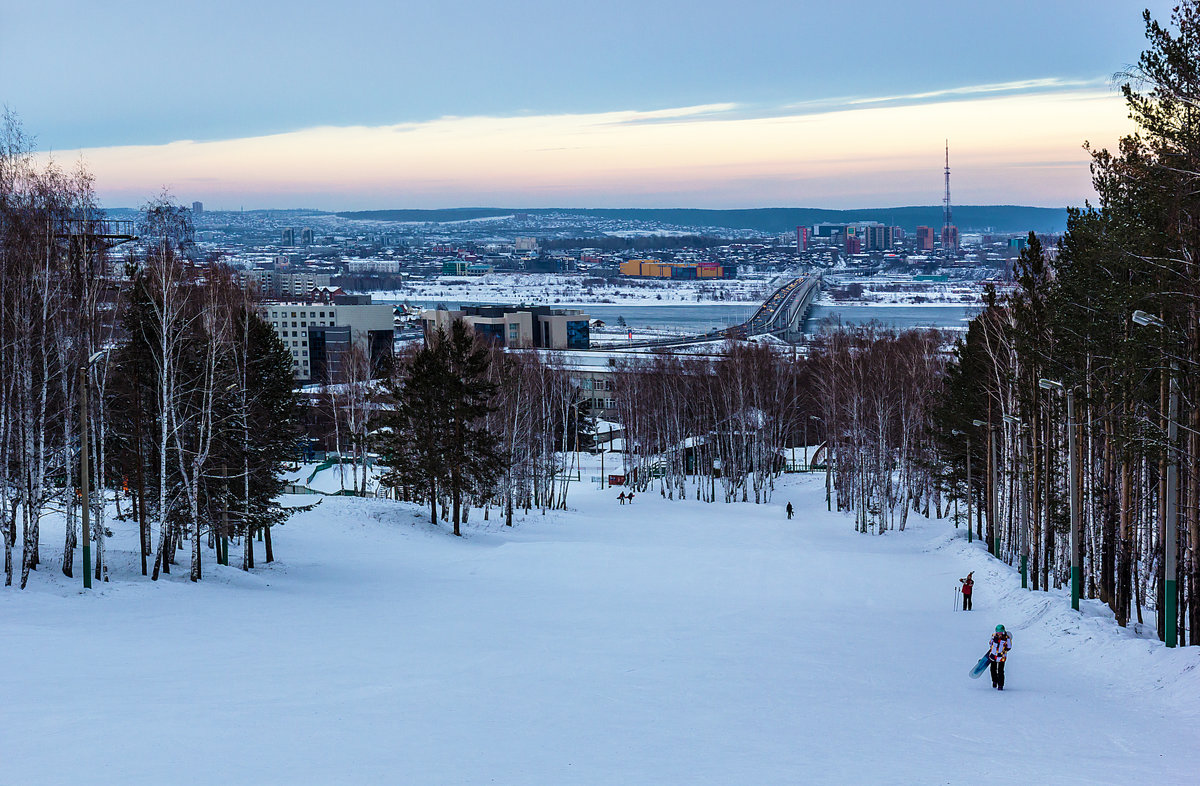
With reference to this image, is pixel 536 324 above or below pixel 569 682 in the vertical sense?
above

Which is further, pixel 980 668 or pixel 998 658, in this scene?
pixel 980 668

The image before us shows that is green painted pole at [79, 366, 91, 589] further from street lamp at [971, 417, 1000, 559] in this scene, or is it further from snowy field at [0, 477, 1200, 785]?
street lamp at [971, 417, 1000, 559]

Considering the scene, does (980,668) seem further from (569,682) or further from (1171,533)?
(569,682)

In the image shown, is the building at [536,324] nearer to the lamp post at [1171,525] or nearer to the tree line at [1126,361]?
the tree line at [1126,361]

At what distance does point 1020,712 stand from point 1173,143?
958 cm

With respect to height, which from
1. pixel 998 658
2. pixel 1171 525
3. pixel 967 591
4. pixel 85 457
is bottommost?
pixel 967 591

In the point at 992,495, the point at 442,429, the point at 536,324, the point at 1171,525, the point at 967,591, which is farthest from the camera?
the point at 536,324

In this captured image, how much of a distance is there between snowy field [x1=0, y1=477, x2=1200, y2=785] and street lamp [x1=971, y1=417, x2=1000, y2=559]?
6059 mm

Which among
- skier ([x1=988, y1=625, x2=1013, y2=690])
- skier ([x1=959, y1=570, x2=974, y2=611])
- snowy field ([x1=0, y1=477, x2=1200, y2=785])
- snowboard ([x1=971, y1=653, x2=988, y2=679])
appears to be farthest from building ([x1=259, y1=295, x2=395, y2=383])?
skier ([x1=988, y1=625, x2=1013, y2=690])

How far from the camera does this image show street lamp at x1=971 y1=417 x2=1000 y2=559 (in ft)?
117

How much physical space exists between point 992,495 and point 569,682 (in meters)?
24.7

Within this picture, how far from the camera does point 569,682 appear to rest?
664 inches

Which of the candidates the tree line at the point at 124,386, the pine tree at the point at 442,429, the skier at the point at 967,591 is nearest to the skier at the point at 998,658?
the skier at the point at 967,591

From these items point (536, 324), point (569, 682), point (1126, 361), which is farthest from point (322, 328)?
point (1126, 361)
